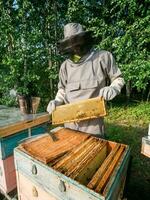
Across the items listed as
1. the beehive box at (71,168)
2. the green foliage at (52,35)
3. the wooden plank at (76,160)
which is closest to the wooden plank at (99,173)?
the beehive box at (71,168)

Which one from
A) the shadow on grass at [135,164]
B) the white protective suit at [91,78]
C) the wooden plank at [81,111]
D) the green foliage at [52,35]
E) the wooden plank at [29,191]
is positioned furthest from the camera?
the green foliage at [52,35]

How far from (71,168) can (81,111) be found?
1.86 feet

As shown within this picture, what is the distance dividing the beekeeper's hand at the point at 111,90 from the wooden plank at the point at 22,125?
758 mm

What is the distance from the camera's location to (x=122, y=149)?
1.32 metres

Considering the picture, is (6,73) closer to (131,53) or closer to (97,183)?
(131,53)

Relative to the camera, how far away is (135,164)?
10.3ft

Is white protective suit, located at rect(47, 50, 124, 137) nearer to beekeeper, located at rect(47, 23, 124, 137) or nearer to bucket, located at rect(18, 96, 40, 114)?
beekeeper, located at rect(47, 23, 124, 137)

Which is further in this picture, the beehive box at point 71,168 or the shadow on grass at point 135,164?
the shadow on grass at point 135,164

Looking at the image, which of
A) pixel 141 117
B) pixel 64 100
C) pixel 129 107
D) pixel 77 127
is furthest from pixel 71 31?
pixel 129 107

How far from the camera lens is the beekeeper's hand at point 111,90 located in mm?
1536

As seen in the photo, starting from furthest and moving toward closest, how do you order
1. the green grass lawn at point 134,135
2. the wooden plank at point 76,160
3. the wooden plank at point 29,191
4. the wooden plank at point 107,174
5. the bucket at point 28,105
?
the green grass lawn at point 134,135, the bucket at point 28,105, the wooden plank at point 29,191, the wooden plank at point 76,160, the wooden plank at point 107,174

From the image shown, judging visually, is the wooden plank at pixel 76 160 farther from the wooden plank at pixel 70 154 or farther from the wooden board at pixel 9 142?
the wooden board at pixel 9 142

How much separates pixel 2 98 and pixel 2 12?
242 centimetres

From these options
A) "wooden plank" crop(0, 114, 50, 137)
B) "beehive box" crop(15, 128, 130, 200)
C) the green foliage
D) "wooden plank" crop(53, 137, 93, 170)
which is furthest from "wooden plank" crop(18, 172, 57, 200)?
the green foliage
